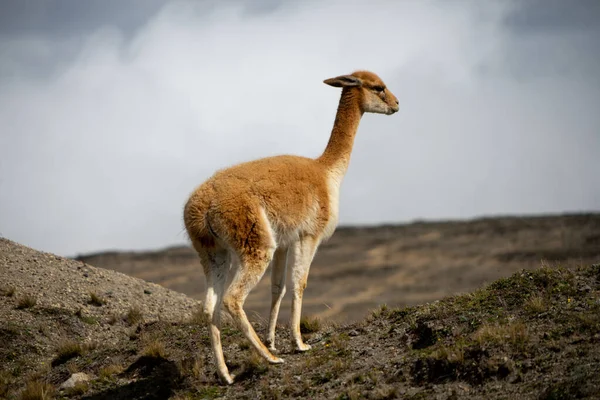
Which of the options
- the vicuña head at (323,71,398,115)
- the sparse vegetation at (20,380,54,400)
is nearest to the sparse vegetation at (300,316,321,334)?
the vicuña head at (323,71,398,115)

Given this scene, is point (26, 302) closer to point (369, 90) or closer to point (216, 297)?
point (216, 297)

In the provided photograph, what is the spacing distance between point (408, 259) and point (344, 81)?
4822 centimetres

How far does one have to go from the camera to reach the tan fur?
10.6 metres

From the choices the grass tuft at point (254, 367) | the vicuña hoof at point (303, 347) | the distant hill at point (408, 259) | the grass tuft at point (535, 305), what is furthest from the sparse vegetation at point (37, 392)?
the distant hill at point (408, 259)

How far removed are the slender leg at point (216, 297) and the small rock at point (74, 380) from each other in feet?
8.46

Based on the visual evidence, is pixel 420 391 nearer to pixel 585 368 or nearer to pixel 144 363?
pixel 585 368

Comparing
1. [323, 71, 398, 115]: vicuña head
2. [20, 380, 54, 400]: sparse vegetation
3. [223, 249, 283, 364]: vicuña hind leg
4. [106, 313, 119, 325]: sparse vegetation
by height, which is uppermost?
[323, 71, 398, 115]: vicuña head

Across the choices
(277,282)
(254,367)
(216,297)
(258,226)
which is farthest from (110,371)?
(258,226)

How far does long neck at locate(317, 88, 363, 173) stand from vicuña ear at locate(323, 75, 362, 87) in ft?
0.43

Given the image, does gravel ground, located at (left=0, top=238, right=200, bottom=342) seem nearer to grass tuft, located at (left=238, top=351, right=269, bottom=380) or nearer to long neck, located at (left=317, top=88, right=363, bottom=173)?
grass tuft, located at (left=238, top=351, right=269, bottom=380)

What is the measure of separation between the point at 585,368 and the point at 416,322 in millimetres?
3146

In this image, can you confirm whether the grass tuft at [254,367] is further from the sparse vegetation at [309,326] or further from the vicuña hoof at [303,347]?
the sparse vegetation at [309,326]

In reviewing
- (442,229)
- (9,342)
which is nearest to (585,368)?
(9,342)

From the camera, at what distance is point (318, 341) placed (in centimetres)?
1238
